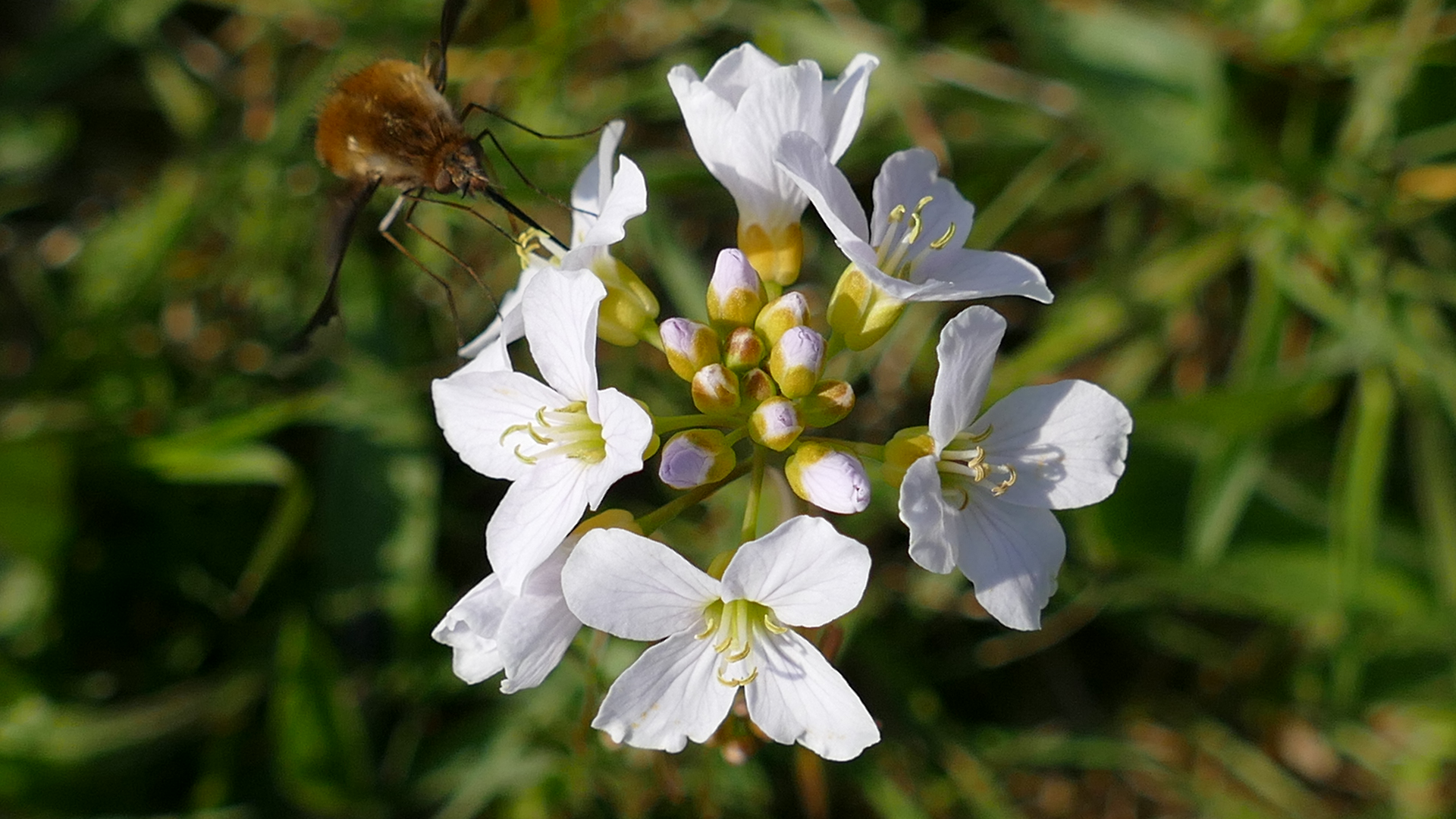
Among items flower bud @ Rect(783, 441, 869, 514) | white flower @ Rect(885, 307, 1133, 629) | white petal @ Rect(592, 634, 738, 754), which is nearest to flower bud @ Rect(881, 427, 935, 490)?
white flower @ Rect(885, 307, 1133, 629)

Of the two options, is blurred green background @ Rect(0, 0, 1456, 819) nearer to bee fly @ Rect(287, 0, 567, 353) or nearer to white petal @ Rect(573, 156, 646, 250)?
bee fly @ Rect(287, 0, 567, 353)

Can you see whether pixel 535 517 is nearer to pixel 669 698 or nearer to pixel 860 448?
pixel 669 698

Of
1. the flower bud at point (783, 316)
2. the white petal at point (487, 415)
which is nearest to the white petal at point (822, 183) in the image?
the flower bud at point (783, 316)

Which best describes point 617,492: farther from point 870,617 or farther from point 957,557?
point 957,557

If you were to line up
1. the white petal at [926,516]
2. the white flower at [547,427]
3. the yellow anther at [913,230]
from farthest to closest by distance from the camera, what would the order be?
1. the yellow anther at [913,230]
2. the white flower at [547,427]
3. the white petal at [926,516]

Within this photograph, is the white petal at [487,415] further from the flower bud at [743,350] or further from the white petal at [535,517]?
the flower bud at [743,350]

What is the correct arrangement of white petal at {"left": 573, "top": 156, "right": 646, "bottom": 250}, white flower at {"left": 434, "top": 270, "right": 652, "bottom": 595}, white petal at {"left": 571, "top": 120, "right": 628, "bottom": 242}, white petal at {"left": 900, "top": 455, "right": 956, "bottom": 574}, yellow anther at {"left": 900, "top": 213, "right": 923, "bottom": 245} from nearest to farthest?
white petal at {"left": 900, "top": 455, "right": 956, "bottom": 574} → white flower at {"left": 434, "top": 270, "right": 652, "bottom": 595} → white petal at {"left": 573, "top": 156, "right": 646, "bottom": 250} → yellow anther at {"left": 900, "top": 213, "right": 923, "bottom": 245} → white petal at {"left": 571, "top": 120, "right": 628, "bottom": 242}

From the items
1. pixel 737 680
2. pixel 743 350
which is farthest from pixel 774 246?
pixel 737 680
